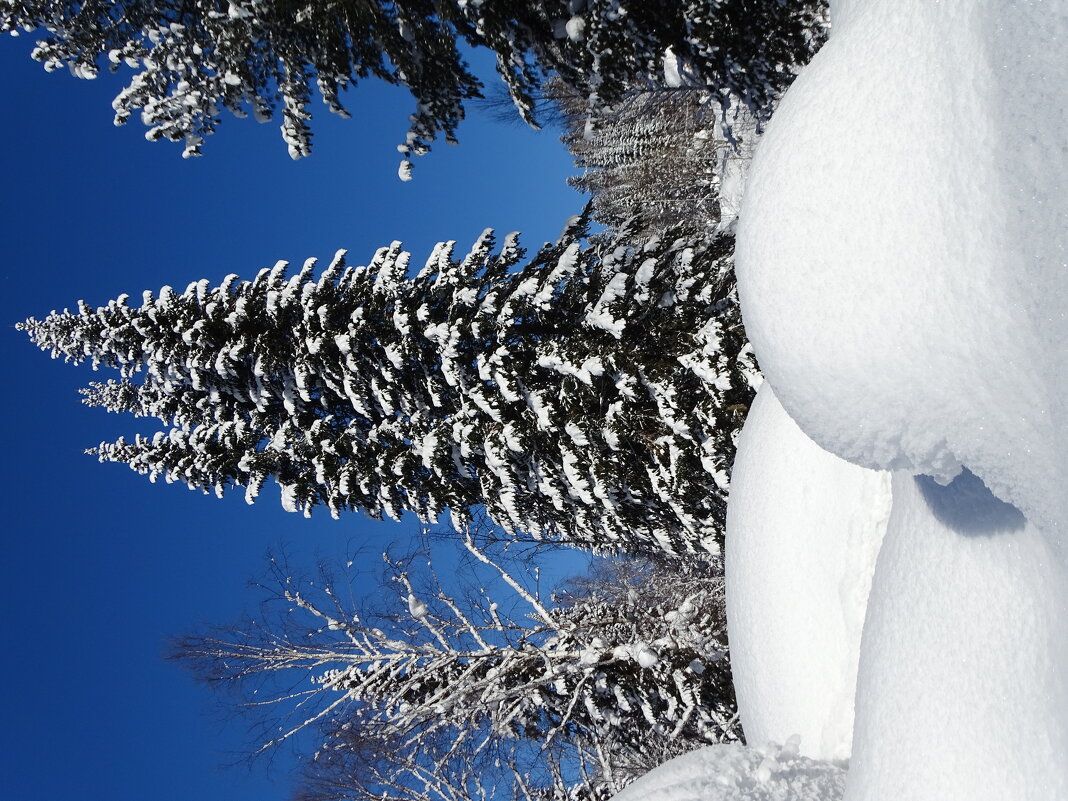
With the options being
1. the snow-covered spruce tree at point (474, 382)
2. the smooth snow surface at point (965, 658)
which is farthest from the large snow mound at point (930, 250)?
the snow-covered spruce tree at point (474, 382)

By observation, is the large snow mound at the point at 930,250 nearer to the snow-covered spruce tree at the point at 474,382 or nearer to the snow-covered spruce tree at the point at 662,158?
the snow-covered spruce tree at the point at 474,382

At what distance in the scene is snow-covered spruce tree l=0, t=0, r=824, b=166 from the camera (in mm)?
5891

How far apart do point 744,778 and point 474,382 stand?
5.01 metres

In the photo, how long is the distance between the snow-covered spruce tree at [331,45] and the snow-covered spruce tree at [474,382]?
4.94 feet

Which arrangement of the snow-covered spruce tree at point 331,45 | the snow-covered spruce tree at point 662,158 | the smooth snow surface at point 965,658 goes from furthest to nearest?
the snow-covered spruce tree at point 662,158 → the snow-covered spruce tree at point 331,45 → the smooth snow surface at point 965,658

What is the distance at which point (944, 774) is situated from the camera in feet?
5.34

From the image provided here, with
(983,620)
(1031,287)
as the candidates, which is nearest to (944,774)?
(983,620)

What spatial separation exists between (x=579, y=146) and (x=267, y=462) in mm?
19265

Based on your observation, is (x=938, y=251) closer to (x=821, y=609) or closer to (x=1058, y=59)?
(x=1058, y=59)

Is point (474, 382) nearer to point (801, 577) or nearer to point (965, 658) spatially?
point (801, 577)

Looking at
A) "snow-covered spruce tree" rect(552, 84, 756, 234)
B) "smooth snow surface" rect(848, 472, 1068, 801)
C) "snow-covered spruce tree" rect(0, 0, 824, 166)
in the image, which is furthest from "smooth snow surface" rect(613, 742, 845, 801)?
"snow-covered spruce tree" rect(552, 84, 756, 234)

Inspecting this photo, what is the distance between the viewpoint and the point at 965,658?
5.23ft

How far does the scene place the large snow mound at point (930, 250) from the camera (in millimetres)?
1102

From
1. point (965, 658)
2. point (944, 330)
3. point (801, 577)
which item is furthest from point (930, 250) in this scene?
point (801, 577)
